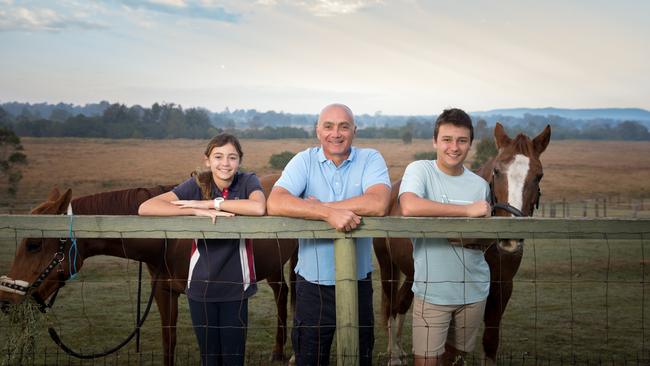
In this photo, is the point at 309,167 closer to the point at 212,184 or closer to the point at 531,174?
the point at 212,184

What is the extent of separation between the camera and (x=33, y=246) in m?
3.96

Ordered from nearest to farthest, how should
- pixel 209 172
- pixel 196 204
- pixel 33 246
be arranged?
1. pixel 196 204
2. pixel 209 172
3. pixel 33 246

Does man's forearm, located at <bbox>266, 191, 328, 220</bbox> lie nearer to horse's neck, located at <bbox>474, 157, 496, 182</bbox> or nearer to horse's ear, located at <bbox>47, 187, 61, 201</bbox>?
horse's ear, located at <bbox>47, 187, 61, 201</bbox>

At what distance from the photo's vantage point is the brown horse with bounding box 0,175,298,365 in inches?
155

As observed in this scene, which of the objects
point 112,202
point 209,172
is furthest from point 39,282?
point 209,172

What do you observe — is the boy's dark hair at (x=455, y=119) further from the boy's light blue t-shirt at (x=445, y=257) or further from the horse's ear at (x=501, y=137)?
the horse's ear at (x=501, y=137)

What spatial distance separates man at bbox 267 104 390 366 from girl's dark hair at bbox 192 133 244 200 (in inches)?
17.3

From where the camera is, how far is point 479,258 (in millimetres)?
3328

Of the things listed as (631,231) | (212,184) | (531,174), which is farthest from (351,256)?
(531,174)

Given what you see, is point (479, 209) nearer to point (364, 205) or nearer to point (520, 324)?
point (364, 205)

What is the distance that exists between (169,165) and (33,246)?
103m

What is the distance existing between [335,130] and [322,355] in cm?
129

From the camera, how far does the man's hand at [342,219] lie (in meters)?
2.96

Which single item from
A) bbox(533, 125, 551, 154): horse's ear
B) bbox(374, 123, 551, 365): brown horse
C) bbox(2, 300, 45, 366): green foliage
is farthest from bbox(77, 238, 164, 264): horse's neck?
bbox(533, 125, 551, 154): horse's ear
